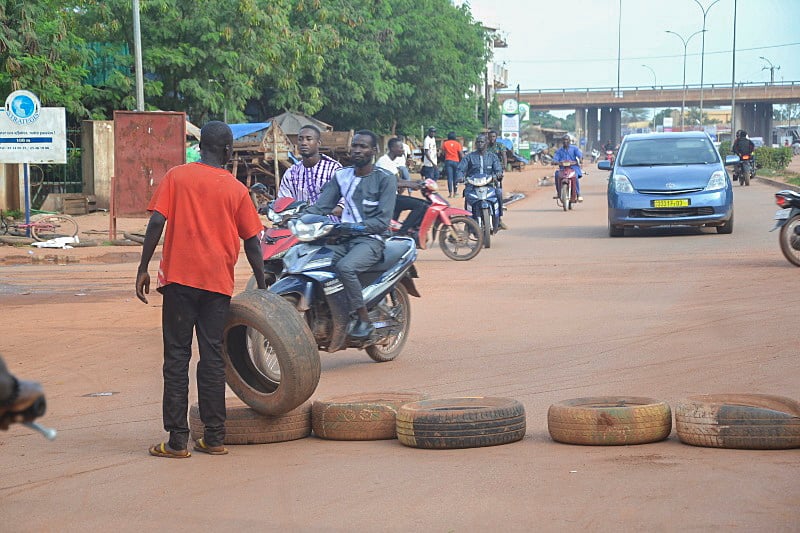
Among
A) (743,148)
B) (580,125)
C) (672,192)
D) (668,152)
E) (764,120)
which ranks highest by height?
(764,120)

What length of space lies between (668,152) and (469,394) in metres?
14.0

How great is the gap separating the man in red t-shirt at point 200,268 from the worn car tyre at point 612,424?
1776 millimetres

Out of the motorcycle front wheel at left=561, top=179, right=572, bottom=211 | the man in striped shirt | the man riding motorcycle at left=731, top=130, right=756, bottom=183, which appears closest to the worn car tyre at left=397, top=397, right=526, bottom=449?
the man in striped shirt

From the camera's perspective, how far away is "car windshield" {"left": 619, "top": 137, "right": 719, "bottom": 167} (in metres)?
20.5

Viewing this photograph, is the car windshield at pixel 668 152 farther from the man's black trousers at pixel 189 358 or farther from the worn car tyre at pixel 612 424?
the man's black trousers at pixel 189 358

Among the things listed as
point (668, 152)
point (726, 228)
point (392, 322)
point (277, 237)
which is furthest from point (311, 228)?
point (668, 152)

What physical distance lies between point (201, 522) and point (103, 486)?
876mm

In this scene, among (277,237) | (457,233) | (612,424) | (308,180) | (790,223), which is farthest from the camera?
(457,233)

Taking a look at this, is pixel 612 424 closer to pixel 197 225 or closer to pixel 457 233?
pixel 197 225

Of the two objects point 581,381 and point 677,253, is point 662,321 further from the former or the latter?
point 677,253

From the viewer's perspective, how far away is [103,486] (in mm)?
5504

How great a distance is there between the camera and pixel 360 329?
28.0 feet

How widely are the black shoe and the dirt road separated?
0.29 meters

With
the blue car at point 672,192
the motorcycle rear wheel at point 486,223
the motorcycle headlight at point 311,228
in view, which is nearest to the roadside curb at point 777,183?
the blue car at point 672,192
